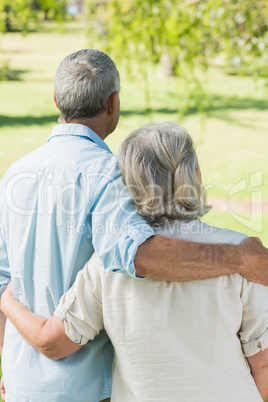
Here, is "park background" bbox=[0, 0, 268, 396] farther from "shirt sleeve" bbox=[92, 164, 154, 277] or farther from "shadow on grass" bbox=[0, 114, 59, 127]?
"shirt sleeve" bbox=[92, 164, 154, 277]

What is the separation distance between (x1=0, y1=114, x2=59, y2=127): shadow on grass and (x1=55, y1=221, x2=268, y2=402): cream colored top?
49.9 ft

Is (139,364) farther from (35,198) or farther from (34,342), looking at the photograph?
(35,198)

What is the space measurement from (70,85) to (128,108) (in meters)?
17.6

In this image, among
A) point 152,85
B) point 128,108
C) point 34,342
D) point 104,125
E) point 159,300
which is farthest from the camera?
point 152,85

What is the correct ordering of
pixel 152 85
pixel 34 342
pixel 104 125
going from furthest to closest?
pixel 152 85 → pixel 104 125 → pixel 34 342

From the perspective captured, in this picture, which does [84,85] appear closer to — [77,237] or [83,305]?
[77,237]

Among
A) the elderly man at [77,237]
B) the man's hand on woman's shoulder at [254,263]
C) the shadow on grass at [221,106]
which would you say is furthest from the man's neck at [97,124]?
the shadow on grass at [221,106]

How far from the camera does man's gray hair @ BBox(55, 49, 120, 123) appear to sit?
184 centimetres

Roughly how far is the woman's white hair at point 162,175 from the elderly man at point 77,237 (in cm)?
5

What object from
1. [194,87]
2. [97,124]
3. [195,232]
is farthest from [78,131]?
[194,87]

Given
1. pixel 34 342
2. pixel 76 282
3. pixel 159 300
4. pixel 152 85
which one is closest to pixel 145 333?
pixel 159 300

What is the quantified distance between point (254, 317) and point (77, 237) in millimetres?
561

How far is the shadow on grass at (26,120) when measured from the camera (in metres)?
16.6

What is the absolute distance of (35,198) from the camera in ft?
5.95
